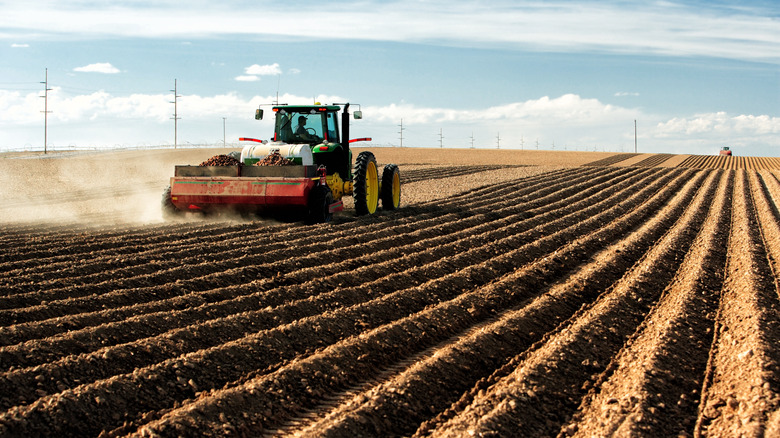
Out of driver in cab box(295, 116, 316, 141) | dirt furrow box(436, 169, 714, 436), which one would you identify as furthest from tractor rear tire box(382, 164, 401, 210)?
dirt furrow box(436, 169, 714, 436)

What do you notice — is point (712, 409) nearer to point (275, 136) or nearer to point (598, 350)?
point (598, 350)

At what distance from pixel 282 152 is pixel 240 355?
7.12 m

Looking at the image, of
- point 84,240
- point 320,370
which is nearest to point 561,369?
point 320,370

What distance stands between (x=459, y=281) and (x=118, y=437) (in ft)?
13.8

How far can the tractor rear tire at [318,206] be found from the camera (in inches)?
424

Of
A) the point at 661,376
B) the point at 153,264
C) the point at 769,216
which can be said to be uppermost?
the point at 769,216

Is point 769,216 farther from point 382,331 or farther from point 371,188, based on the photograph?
point 382,331

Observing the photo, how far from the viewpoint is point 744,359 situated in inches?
195

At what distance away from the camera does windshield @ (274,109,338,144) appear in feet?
40.0

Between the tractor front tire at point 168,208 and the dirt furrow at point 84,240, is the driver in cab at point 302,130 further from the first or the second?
the tractor front tire at point 168,208

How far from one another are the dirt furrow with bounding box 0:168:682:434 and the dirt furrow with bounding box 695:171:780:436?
97.0 inches

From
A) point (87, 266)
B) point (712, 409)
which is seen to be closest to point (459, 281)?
point (712, 409)

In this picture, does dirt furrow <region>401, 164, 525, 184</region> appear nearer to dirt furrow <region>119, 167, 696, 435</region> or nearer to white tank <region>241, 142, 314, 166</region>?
white tank <region>241, 142, 314, 166</region>

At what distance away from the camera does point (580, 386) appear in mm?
4473
